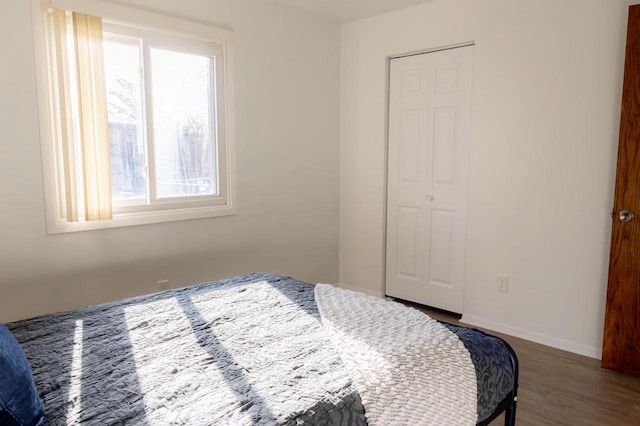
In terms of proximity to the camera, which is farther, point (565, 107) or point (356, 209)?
point (356, 209)

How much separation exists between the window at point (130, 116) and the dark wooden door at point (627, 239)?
8.36ft

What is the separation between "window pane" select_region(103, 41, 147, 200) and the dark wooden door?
9.67 ft

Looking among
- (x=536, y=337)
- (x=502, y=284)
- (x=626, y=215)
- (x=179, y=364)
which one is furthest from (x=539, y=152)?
(x=179, y=364)

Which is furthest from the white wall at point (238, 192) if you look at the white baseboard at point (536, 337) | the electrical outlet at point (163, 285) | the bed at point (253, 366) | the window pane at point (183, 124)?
the white baseboard at point (536, 337)

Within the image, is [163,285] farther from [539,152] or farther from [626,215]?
[626,215]

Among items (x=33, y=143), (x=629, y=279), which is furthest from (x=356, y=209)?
(x=33, y=143)

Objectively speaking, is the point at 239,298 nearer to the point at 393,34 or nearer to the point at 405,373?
the point at 405,373

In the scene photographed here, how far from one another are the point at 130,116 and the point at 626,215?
3085mm

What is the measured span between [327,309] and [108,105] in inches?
75.4

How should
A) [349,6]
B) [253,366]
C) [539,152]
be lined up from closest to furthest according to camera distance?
[253,366]
[539,152]
[349,6]

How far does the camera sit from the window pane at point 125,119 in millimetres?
2805

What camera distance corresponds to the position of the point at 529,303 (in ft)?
10.4

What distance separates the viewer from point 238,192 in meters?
3.47

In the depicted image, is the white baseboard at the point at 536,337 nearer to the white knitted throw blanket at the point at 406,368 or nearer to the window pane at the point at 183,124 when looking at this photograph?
the white knitted throw blanket at the point at 406,368
